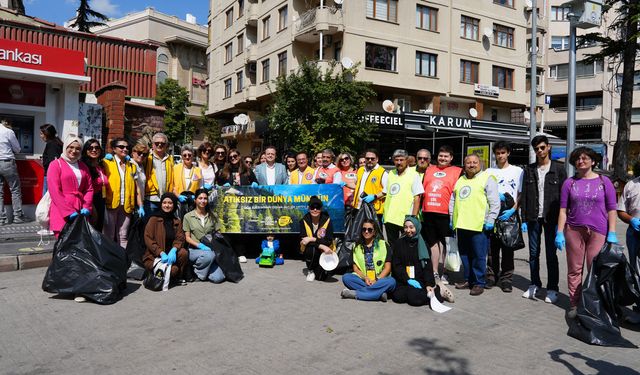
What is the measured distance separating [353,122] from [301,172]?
1502cm

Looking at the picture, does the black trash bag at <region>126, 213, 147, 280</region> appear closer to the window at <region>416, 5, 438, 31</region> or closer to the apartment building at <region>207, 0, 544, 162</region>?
the apartment building at <region>207, 0, 544, 162</region>

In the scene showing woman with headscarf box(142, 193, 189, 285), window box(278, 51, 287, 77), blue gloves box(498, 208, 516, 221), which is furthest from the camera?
window box(278, 51, 287, 77)

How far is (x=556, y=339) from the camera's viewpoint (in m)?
4.66

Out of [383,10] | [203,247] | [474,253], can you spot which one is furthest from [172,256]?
[383,10]

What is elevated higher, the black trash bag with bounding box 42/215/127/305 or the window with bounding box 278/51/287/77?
the window with bounding box 278/51/287/77

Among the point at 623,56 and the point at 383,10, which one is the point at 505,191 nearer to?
the point at 623,56

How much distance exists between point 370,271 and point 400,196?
48.8 inches

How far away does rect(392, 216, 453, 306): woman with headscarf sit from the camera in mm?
5758

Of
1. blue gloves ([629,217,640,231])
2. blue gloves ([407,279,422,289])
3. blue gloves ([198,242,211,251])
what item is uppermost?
blue gloves ([629,217,640,231])

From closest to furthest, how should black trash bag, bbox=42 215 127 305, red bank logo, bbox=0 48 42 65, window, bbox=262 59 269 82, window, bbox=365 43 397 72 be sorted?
black trash bag, bbox=42 215 127 305
red bank logo, bbox=0 48 42 65
window, bbox=365 43 397 72
window, bbox=262 59 269 82

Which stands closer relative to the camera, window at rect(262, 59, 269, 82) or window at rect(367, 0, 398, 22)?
window at rect(367, 0, 398, 22)

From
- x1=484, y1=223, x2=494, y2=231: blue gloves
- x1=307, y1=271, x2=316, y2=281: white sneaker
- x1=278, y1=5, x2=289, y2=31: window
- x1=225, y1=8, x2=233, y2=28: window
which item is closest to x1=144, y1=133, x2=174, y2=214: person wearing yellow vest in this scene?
x1=307, y1=271, x2=316, y2=281: white sneaker

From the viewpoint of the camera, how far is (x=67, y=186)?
5848 mm

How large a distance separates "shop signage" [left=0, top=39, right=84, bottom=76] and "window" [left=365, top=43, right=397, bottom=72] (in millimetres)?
18718
